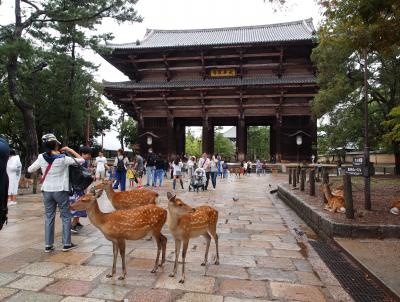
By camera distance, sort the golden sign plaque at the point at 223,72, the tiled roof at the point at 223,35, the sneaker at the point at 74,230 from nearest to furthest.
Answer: the sneaker at the point at 74,230
the golden sign plaque at the point at 223,72
the tiled roof at the point at 223,35

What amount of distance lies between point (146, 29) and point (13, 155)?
96.4 feet

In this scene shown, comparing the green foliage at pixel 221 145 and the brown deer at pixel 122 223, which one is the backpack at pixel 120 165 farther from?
the green foliage at pixel 221 145

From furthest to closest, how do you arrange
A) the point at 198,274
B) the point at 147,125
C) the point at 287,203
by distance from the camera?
the point at 147,125, the point at 287,203, the point at 198,274

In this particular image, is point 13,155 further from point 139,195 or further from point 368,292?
point 368,292

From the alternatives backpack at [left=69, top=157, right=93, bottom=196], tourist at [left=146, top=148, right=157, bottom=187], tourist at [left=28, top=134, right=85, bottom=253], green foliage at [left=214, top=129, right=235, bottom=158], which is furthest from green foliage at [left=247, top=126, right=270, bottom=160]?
tourist at [left=28, top=134, right=85, bottom=253]

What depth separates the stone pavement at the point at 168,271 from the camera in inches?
147

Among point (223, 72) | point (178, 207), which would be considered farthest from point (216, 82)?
point (178, 207)

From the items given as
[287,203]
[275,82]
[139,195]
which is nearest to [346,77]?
[275,82]

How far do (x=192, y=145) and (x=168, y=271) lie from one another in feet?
198

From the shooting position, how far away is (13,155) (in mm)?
9500

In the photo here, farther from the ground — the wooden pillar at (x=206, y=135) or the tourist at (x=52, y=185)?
the wooden pillar at (x=206, y=135)

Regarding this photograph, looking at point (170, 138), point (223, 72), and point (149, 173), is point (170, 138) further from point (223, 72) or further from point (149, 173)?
point (149, 173)

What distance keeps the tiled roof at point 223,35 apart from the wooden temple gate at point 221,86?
37cm

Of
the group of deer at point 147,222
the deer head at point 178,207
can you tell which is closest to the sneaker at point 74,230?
the group of deer at point 147,222
